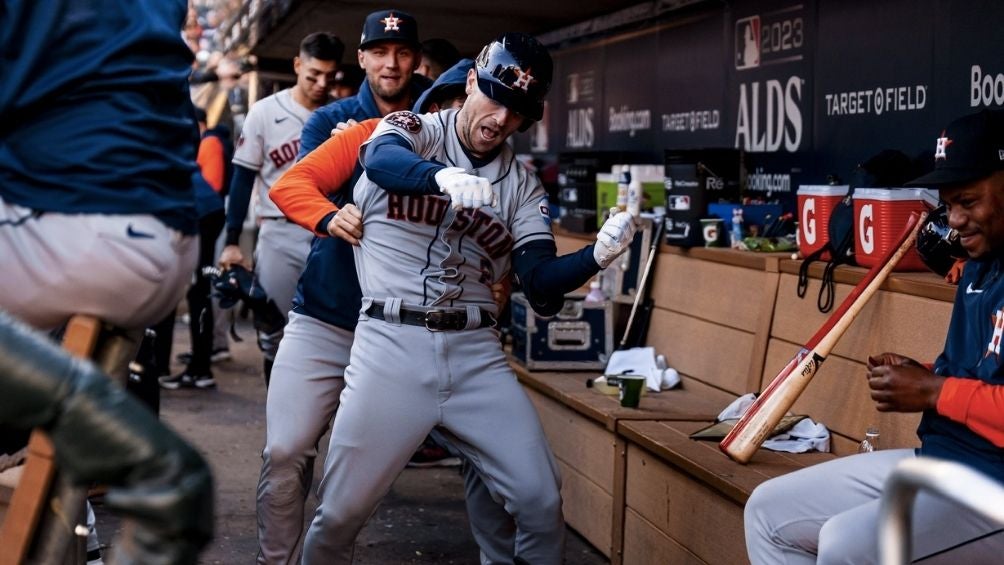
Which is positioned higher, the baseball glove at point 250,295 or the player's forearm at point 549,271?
the player's forearm at point 549,271

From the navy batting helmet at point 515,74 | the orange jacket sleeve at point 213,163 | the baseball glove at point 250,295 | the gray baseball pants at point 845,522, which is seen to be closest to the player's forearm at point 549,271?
the navy batting helmet at point 515,74

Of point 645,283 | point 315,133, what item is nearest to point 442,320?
point 315,133

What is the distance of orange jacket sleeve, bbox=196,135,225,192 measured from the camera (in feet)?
32.6

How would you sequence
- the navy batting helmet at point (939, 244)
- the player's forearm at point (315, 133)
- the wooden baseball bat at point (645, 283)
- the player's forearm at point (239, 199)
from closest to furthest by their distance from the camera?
the navy batting helmet at point (939, 244)
the player's forearm at point (315, 133)
the wooden baseball bat at point (645, 283)
the player's forearm at point (239, 199)

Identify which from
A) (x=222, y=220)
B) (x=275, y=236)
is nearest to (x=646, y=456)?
(x=275, y=236)

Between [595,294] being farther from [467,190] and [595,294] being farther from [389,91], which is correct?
[467,190]

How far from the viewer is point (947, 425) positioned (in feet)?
11.7

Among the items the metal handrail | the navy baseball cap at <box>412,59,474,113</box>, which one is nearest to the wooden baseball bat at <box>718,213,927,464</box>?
the navy baseball cap at <box>412,59,474,113</box>

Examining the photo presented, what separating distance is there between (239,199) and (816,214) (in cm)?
302

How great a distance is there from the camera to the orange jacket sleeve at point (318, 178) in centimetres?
438

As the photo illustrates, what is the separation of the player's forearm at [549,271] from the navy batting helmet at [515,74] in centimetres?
40

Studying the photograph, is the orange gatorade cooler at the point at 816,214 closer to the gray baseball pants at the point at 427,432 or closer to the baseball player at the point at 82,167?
the gray baseball pants at the point at 427,432

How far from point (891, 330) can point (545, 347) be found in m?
2.05

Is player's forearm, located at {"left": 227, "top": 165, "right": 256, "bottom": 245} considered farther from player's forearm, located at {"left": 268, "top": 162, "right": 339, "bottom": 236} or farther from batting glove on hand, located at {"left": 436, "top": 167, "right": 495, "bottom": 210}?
batting glove on hand, located at {"left": 436, "top": 167, "right": 495, "bottom": 210}
